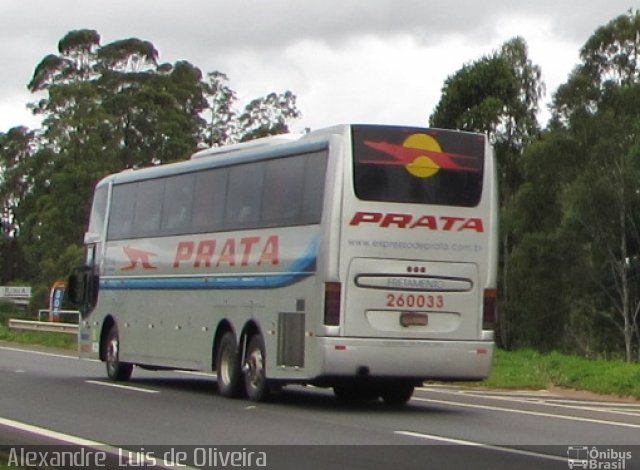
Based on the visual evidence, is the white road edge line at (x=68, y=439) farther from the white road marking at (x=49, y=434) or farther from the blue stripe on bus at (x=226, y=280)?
the blue stripe on bus at (x=226, y=280)

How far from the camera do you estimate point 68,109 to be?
76.6 meters

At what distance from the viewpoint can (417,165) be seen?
1880cm

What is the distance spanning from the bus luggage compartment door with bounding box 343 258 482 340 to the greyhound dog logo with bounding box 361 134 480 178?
3.86ft

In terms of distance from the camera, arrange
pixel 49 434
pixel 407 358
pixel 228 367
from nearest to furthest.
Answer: pixel 49 434, pixel 407 358, pixel 228 367

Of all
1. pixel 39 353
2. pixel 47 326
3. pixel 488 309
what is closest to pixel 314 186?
pixel 488 309

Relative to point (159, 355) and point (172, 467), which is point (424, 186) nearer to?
point (159, 355)

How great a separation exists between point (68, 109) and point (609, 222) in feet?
99.7

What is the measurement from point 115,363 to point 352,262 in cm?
777

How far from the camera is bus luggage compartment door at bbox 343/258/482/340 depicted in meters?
18.4

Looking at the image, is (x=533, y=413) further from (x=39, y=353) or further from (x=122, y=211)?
(x=39, y=353)

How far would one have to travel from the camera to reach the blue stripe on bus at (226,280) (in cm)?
1886

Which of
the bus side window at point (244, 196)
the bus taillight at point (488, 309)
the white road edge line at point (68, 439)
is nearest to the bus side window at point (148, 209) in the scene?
the bus side window at point (244, 196)

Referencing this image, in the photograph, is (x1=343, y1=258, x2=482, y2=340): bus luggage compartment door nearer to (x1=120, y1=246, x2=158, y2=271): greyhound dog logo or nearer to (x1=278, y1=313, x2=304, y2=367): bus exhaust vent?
(x1=278, y1=313, x2=304, y2=367): bus exhaust vent

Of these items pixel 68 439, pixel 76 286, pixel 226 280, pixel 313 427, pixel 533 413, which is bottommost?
pixel 68 439
